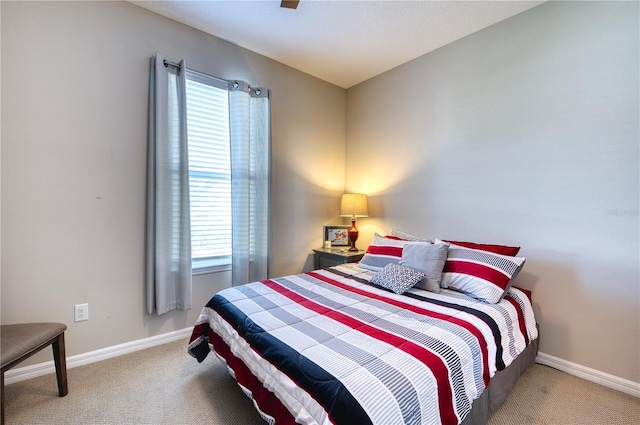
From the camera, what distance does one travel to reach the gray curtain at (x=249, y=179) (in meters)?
2.63

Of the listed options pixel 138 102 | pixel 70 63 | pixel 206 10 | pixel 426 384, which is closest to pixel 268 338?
pixel 426 384

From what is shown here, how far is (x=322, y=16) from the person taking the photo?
2301 millimetres

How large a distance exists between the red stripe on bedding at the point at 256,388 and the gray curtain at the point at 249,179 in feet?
3.49

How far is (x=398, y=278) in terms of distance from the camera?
193cm

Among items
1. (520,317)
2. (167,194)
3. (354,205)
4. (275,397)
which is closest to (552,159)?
(520,317)

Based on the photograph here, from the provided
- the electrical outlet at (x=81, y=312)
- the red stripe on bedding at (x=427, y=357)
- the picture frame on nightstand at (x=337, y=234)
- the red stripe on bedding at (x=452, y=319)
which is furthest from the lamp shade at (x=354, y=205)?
the electrical outlet at (x=81, y=312)

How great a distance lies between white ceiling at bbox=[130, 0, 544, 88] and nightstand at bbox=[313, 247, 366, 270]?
6.65 ft

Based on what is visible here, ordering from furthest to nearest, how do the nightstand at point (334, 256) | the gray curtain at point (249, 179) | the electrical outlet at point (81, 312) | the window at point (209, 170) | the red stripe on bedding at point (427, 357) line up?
the nightstand at point (334, 256) < the gray curtain at point (249, 179) < the window at point (209, 170) < the electrical outlet at point (81, 312) < the red stripe on bedding at point (427, 357)

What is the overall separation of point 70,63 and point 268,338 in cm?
225

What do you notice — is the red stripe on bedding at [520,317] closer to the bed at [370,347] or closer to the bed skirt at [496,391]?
the bed at [370,347]

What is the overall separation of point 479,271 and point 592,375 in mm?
1070

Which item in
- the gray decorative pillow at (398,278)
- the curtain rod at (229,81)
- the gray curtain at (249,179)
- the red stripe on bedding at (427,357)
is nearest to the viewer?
the red stripe on bedding at (427,357)

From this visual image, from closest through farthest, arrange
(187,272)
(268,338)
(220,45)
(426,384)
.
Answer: (426,384)
(268,338)
(187,272)
(220,45)

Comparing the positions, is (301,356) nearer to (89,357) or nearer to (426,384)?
(426,384)
